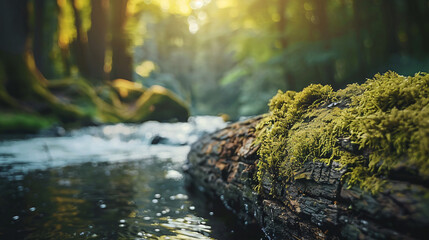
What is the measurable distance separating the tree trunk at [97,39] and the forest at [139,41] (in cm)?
7

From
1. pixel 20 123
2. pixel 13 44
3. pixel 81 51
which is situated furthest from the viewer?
pixel 81 51

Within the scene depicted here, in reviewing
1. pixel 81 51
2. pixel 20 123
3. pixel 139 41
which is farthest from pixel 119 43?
pixel 20 123

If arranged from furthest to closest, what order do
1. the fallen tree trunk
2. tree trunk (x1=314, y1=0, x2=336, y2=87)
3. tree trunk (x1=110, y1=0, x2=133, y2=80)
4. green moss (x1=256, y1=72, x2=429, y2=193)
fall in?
tree trunk (x1=110, y1=0, x2=133, y2=80), tree trunk (x1=314, y1=0, x2=336, y2=87), green moss (x1=256, y1=72, x2=429, y2=193), the fallen tree trunk

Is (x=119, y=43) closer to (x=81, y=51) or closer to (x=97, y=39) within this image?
(x=97, y=39)

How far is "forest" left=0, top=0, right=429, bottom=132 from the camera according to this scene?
40.1 feet

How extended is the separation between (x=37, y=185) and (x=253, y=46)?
1684 cm

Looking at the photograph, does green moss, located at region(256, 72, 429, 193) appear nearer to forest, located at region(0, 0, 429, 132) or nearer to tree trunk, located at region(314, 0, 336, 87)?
forest, located at region(0, 0, 429, 132)

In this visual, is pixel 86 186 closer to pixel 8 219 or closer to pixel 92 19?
pixel 8 219

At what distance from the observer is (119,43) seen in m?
22.6

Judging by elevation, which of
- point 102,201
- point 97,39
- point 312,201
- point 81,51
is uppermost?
point 97,39

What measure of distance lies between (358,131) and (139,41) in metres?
26.9

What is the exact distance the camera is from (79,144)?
374 inches

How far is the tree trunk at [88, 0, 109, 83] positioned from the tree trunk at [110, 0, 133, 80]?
4.20 feet

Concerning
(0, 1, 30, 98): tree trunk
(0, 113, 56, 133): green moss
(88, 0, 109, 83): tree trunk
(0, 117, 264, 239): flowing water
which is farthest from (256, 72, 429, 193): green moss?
(88, 0, 109, 83): tree trunk
